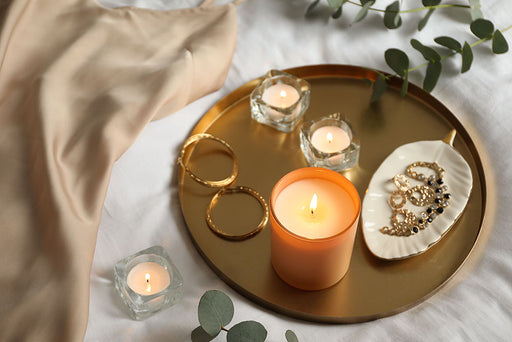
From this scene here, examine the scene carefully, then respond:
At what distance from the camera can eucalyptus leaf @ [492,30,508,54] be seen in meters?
0.83

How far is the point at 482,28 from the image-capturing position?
2.79 ft

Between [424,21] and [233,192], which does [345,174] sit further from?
[424,21]

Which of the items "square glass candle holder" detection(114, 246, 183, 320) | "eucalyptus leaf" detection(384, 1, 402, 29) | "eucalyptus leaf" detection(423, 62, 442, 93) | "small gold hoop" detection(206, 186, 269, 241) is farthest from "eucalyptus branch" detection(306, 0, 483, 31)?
"square glass candle holder" detection(114, 246, 183, 320)

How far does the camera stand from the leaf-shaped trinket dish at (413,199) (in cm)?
66

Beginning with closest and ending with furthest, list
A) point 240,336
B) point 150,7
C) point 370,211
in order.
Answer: point 240,336 → point 370,211 → point 150,7

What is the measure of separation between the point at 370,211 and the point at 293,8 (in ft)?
1.34

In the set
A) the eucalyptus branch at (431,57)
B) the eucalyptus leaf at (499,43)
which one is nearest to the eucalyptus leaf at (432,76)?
the eucalyptus branch at (431,57)

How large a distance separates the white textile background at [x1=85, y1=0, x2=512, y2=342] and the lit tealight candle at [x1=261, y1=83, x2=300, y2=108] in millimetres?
65

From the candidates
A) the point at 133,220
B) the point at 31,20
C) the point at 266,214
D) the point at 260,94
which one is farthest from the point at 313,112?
the point at 31,20

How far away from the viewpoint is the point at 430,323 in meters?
0.62

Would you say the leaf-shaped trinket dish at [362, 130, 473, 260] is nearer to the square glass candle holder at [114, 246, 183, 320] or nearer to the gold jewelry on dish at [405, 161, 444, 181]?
the gold jewelry on dish at [405, 161, 444, 181]

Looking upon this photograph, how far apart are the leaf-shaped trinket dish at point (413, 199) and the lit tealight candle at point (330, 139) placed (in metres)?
0.06

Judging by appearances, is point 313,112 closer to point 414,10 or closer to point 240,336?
point 414,10

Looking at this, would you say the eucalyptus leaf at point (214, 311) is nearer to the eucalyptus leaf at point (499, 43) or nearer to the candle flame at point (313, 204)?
the candle flame at point (313, 204)
